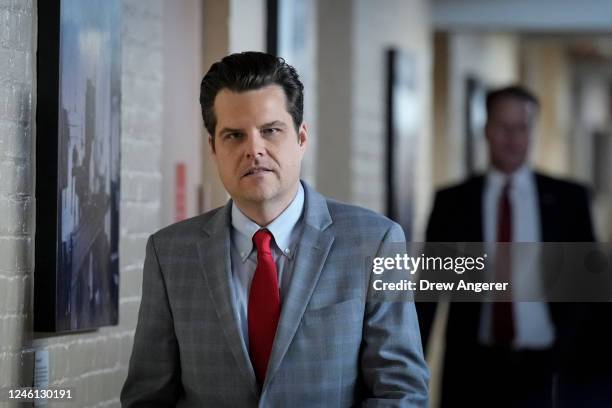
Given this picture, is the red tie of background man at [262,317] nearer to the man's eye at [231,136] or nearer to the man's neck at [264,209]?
the man's neck at [264,209]

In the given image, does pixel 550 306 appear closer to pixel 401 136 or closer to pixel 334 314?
pixel 334 314

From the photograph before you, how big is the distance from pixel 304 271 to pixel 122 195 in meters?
1.09

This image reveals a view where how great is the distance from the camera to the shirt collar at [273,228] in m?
1.97

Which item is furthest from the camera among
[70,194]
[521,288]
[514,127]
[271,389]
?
[514,127]

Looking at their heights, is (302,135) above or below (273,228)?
above

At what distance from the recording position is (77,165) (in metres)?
2.54

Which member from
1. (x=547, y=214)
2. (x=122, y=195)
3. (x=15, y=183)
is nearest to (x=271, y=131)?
(x=15, y=183)

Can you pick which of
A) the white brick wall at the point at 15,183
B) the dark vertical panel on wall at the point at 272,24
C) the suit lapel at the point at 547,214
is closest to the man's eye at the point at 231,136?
the white brick wall at the point at 15,183

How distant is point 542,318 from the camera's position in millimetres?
3436


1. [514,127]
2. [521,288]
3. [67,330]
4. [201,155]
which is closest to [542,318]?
[521,288]

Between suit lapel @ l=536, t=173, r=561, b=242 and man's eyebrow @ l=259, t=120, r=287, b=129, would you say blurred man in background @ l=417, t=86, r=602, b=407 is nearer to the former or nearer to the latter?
suit lapel @ l=536, t=173, r=561, b=242

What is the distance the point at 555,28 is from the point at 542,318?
166 inches

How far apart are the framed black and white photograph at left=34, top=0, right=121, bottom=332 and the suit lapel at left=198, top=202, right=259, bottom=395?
55 centimetres

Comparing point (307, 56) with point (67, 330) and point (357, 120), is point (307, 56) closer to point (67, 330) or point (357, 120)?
point (357, 120)
